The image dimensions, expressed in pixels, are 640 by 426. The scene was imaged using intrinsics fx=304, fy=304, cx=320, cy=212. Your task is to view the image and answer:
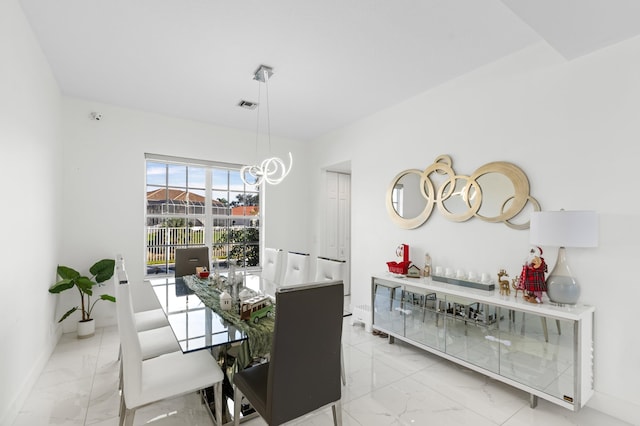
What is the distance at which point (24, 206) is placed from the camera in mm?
2355

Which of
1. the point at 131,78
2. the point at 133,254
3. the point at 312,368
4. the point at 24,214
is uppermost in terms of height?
the point at 131,78

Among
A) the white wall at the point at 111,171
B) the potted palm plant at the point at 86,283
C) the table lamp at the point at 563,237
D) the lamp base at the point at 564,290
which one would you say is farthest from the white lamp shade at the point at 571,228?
the potted palm plant at the point at 86,283

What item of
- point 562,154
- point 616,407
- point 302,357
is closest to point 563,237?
point 562,154

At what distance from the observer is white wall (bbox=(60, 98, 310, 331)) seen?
3734mm

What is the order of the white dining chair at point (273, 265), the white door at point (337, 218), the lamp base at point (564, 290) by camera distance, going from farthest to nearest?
the white door at point (337, 218) < the white dining chair at point (273, 265) < the lamp base at point (564, 290)

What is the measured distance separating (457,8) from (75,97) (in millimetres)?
4259

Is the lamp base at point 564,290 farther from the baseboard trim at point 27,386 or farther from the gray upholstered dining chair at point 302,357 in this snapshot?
the baseboard trim at point 27,386

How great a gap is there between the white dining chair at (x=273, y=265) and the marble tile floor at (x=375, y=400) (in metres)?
1.24

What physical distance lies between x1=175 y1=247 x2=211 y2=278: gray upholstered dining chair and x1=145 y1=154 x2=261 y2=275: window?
63 centimetres

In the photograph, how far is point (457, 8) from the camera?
83.7 inches

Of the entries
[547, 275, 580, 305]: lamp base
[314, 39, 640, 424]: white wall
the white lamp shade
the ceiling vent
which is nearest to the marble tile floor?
[314, 39, 640, 424]: white wall

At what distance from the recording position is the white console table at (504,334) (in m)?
2.10

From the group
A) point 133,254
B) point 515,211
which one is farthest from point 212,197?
point 515,211

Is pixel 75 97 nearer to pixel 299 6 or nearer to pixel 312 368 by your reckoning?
pixel 299 6
